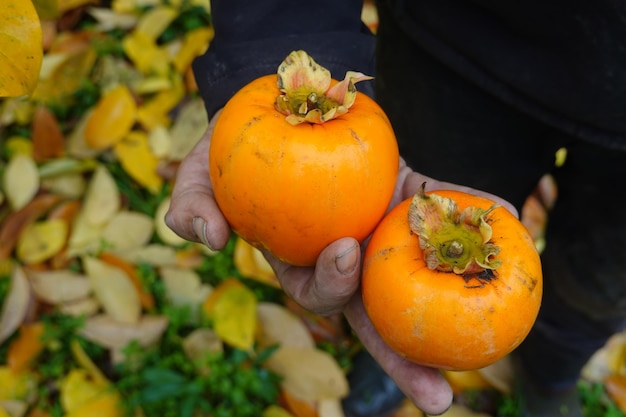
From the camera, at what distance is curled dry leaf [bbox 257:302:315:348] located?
2.46m

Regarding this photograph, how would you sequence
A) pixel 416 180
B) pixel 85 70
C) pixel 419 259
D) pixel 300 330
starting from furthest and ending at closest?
pixel 85 70
pixel 300 330
pixel 416 180
pixel 419 259

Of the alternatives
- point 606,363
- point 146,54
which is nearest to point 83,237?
point 146,54

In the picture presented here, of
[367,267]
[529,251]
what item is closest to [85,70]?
[367,267]

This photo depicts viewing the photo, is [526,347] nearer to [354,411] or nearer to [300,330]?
[354,411]

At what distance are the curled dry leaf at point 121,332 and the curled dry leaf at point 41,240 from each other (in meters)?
0.38

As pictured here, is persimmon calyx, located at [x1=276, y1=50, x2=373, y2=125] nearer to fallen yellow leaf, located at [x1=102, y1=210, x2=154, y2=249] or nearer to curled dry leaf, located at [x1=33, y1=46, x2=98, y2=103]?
fallen yellow leaf, located at [x1=102, y1=210, x2=154, y2=249]

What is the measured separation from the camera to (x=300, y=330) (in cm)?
248

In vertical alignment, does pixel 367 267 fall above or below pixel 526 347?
above

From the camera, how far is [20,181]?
2773 millimetres

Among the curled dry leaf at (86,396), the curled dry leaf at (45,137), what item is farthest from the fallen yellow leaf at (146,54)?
the curled dry leaf at (86,396)

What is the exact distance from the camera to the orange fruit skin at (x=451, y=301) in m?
1.13

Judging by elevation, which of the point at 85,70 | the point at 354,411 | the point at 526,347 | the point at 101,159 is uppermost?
the point at 85,70

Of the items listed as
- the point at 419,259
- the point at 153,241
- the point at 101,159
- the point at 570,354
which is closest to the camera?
the point at 419,259

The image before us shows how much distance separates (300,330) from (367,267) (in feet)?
4.21
